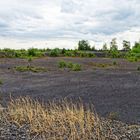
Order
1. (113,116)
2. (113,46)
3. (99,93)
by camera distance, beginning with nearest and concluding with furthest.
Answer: (113,116) → (99,93) → (113,46)

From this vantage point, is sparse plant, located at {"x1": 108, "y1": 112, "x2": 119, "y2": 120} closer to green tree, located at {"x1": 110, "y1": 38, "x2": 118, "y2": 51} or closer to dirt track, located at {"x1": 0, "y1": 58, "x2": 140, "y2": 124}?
dirt track, located at {"x1": 0, "y1": 58, "x2": 140, "y2": 124}

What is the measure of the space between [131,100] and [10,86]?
10019mm

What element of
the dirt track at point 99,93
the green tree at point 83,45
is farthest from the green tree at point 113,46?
the dirt track at point 99,93

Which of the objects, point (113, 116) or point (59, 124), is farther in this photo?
point (113, 116)

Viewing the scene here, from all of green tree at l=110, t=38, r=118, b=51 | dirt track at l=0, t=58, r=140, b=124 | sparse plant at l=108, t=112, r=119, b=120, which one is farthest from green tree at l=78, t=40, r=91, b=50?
sparse plant at l=108, t=112, r=119, b=120

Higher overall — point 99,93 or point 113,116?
point 113,116

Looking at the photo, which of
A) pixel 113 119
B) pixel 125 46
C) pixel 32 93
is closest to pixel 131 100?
pixel 113 119

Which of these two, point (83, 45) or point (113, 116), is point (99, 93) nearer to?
point (113, 116)

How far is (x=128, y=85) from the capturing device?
24062 millimetres

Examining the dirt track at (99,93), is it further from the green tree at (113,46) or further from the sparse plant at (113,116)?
the green tree at (113,46)

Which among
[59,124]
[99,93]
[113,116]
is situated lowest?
[99,93]

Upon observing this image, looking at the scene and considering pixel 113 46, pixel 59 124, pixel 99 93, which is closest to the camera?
pixel 59 124

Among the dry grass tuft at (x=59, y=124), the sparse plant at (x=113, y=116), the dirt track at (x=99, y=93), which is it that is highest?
the dry grass tuft at (x=59, y=124)

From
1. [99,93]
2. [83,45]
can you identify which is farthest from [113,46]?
[99,93]
